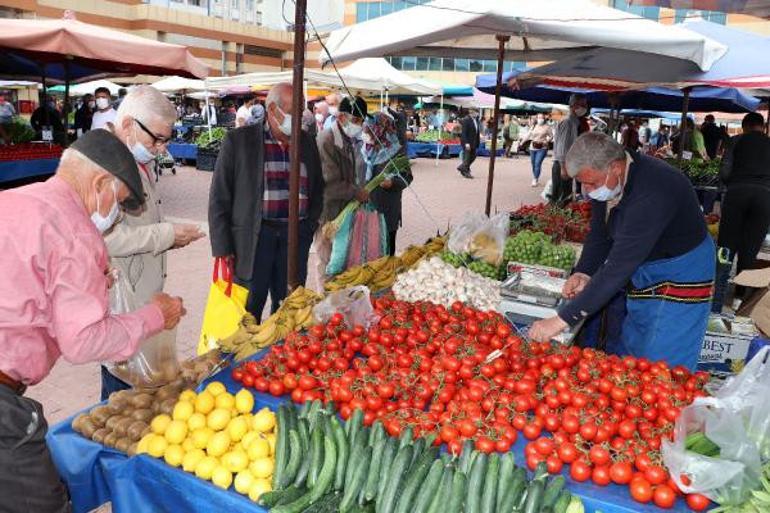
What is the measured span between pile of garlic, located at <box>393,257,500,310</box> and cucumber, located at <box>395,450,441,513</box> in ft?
6.76

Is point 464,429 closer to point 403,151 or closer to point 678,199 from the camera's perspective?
point 678,199

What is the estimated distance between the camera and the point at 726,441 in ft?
7.11

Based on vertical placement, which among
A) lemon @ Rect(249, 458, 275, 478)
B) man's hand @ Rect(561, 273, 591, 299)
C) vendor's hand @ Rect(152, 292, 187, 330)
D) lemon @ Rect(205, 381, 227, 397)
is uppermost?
vendor's hand @ Rect(152, 292, 187, 330)

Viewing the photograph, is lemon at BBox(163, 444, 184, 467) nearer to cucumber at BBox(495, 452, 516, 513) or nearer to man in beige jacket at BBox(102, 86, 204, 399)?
man in beige jacket at BBox(102, 86, 204, 399)

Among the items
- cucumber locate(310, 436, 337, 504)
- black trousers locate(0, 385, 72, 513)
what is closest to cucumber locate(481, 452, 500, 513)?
cucumber locate(310, 436, 337, 504)

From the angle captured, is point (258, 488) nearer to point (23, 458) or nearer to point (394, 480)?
point (394, 480)

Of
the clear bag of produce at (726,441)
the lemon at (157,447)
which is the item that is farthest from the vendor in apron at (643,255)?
the lemon at (157,447)

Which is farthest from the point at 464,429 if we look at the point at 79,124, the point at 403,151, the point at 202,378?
the point at 79,124

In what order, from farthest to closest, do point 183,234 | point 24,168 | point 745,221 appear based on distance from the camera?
point 24,168 < point 745,221 < point 183,234


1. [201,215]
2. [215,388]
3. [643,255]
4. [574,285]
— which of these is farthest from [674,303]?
[201,215]

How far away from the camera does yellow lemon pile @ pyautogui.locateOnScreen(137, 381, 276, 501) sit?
2293mm

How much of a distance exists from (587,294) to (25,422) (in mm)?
2561

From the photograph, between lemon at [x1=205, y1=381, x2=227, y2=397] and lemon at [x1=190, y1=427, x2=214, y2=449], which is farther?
lemon at [x1=205, y1=381, x2=227, y2=397]

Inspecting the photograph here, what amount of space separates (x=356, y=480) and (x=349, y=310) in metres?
1.49
